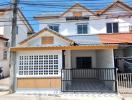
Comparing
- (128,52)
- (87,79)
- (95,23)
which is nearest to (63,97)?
(87,79)

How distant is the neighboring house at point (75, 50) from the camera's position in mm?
15289

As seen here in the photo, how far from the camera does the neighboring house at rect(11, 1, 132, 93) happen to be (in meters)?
15.3

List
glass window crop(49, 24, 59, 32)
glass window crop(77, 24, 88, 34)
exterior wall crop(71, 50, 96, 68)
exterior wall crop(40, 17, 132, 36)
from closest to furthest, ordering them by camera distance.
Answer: exterior wall crop(71, 50, 96, 68)
exterior wall crop(40, 17, 132, 36)
glass window crop(77, 24, 88, 34)
glass window crop(49, 24, 59, 32)

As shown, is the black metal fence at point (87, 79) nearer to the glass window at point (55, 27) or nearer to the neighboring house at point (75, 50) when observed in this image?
the neighboring house at point (75, 50)

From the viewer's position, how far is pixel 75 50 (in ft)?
67.5

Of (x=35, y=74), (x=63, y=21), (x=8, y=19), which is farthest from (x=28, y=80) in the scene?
(x=8, y=19)

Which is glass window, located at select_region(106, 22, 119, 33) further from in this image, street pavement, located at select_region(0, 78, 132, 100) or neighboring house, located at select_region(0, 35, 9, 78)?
street pavement, located at select_region(0, 78, 132, 100)

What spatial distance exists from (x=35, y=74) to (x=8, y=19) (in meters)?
17.6

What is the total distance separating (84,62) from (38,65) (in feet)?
33.4

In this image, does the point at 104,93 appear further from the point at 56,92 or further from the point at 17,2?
the point at 17,2

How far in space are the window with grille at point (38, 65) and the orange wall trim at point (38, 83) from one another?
1.30 ft

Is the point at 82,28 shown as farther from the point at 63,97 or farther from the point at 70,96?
the point at 63,97

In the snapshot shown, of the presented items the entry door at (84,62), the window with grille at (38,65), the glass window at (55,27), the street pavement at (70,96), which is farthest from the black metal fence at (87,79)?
the glass window at (55,27)

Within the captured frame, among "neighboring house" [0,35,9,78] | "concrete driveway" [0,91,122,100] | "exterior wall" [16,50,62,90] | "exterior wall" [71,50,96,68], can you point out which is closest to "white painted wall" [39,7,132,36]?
"exterior wall" [71,50,96,68]
